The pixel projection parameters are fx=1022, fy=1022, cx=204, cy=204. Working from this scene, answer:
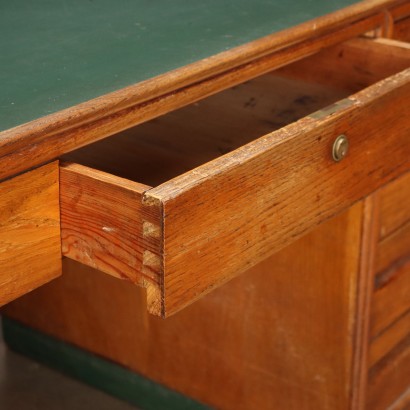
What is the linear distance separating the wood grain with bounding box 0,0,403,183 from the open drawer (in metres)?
0.04

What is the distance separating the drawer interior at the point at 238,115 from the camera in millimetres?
1260

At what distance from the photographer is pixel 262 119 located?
4.59ft

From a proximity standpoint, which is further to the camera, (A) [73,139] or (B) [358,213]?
(B) [358,213]

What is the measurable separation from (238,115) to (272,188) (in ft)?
1.36

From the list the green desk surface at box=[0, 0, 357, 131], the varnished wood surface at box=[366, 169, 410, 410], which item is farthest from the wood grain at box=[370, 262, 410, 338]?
the green desk surface at box=[0, 0, 357, 131]

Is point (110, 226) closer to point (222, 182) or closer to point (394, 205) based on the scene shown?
point (222, 182)

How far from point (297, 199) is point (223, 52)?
21 centimetres

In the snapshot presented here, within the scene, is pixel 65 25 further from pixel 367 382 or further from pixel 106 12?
pixel 367 382

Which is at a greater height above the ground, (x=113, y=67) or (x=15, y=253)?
(x=113, y=67)

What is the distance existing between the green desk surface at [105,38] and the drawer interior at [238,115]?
0.09m

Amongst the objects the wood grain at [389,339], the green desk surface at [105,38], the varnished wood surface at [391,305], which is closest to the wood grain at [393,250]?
the varnished wood surface at [391,305]

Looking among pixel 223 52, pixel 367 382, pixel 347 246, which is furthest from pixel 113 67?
pixel 367 382

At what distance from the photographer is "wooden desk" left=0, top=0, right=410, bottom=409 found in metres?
0.95

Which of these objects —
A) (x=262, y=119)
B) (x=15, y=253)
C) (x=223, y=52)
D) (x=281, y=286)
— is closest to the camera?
(x=15, y=253)
